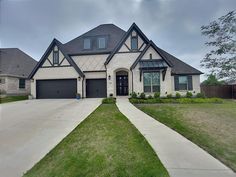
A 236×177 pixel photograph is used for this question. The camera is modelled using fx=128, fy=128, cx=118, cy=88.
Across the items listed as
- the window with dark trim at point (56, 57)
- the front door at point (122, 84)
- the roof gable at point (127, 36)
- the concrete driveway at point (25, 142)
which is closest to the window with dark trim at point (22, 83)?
the window with dark trim at point (56, 57)

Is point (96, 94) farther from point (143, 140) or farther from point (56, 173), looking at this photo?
point (56, 173)

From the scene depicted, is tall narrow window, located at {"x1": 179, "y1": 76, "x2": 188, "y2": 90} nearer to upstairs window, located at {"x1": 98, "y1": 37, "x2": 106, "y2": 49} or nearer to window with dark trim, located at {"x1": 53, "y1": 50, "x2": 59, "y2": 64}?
upstairs window, located at {"x1": 98, "y1": 37, "x2": 106, "y2": 49}

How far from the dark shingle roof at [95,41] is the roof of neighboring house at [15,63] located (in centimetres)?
823

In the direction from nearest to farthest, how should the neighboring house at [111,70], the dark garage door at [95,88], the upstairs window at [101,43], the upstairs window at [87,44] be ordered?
the neighboring house at [111,70] < the dark garage door at [95,88] < the upstairs window at [101,43] < the upstairs window at [87,44]

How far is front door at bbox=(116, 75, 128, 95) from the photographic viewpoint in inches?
627

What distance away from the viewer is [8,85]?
1775 centimetres

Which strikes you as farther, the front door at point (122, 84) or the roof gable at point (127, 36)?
the front door at point (122, 84)

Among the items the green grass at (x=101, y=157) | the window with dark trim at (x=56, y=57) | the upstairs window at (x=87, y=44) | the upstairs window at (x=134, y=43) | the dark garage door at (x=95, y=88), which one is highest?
the upstairs window at (x=87, y=44)

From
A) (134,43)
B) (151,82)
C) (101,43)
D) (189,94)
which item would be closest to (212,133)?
(151,82)

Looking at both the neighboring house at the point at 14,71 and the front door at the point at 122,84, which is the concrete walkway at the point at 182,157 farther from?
the neighboring house at the point at 14,71

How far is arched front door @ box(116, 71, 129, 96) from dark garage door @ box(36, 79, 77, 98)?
5240mm

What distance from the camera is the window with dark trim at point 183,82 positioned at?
1467 centimetres

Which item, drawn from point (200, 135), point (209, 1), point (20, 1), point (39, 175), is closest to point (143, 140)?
point (200, 135)

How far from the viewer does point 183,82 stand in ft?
48.5
